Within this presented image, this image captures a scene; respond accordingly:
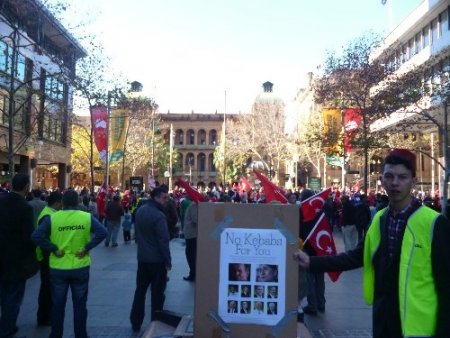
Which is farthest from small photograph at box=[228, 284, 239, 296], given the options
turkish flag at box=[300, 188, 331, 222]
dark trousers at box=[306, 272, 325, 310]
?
dark trousers at box=[306, 272, 325, 310]

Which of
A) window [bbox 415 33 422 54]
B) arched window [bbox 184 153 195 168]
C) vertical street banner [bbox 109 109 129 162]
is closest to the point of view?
vertical street banner [bbox 109 109 129 162]

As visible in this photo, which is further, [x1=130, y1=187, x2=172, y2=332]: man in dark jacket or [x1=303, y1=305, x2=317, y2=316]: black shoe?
[x1=303, y1=305, x2=317, y2=316]: black shoe

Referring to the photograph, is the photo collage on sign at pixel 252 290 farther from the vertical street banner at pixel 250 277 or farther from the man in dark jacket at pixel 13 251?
the man in dark jacket at pixel 13 251

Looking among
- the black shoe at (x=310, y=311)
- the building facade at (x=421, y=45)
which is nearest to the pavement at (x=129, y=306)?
the black shoe at (x=310, y=311)

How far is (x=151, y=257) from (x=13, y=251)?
5.64ft

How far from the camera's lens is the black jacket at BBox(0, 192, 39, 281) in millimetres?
5789

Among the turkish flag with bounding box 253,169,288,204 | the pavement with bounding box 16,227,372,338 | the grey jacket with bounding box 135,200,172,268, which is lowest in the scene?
the pavement with bounding box 16,227,372,338

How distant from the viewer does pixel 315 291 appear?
25.7 feet

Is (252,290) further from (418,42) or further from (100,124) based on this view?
(418,42)

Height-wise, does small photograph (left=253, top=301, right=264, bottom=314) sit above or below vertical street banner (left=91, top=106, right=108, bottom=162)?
below

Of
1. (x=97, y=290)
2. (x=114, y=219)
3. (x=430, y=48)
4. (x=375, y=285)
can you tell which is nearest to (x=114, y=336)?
(x=97, y=290)

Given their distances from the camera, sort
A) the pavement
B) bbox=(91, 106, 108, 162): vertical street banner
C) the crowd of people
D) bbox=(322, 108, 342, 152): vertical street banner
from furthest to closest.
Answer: bbox=(322, 108, 342, 152): vertical street banner → bbox=(91, 106, 108, 162): vertical street banner → the pavement → the crowd of people

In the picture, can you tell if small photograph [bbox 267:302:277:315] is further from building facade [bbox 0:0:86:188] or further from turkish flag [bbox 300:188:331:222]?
building facade [bbox 0:0:86:188]

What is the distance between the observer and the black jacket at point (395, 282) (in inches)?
102
